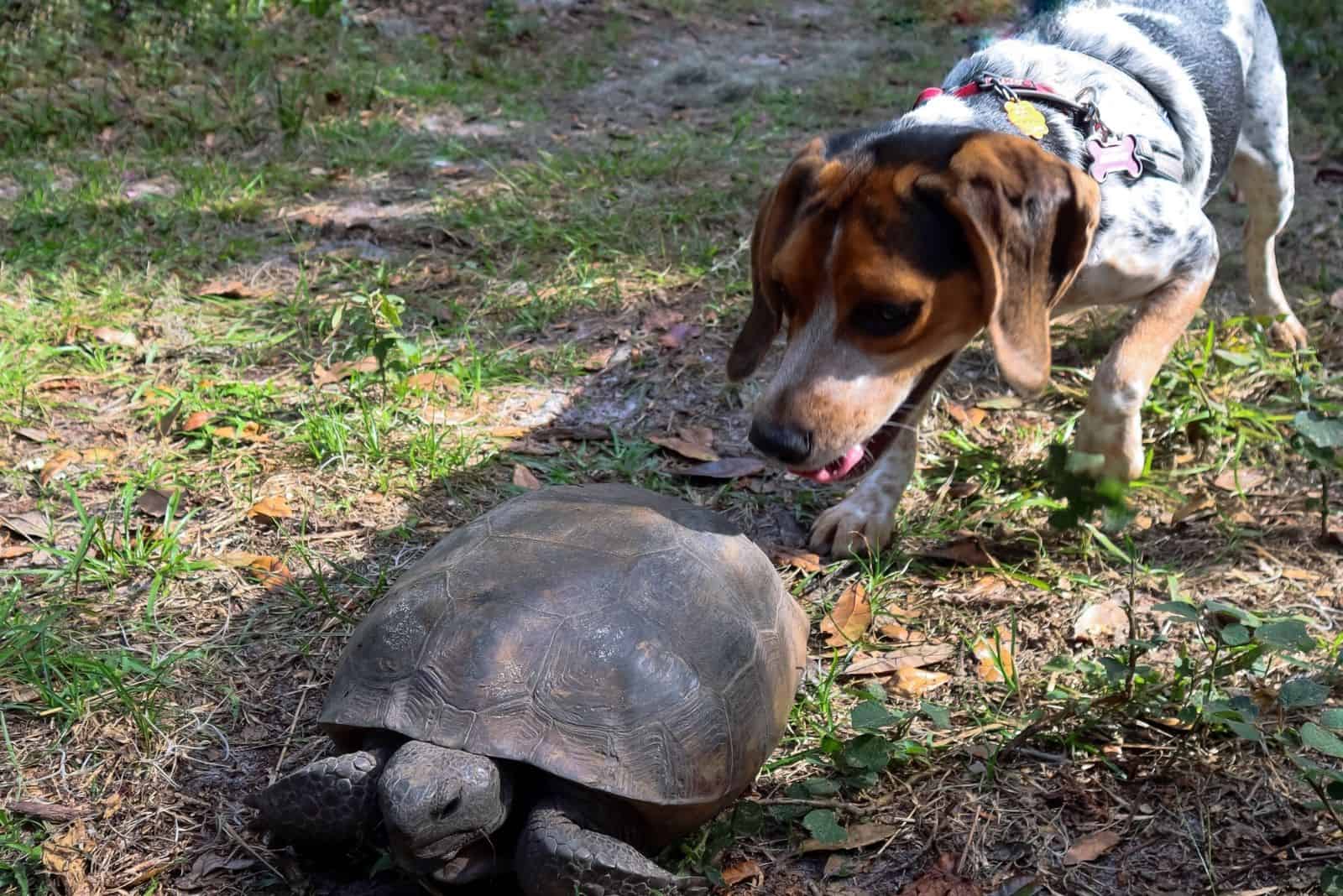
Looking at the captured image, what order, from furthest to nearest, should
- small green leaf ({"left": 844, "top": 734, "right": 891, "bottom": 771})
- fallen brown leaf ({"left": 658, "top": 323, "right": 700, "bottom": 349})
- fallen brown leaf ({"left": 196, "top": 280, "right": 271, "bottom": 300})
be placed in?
fallen brown leaf ({"left": 196, "top": 280, "right": 271, "bottom": 300})
fallen brown leaf ({"left": 658, "top": 323, "right": 700, "bottom": 349})
small green leaf ({"left": 844, "top": 734, "right": 891, "bottom": 771})

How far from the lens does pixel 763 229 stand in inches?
122

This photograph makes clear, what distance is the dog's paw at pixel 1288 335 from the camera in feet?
14.8

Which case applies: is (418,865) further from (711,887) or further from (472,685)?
(711,887)

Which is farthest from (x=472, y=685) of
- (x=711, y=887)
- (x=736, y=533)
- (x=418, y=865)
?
(x=736, y=533)

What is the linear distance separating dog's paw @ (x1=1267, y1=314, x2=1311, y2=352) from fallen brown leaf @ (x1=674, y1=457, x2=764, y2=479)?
2.31 meters

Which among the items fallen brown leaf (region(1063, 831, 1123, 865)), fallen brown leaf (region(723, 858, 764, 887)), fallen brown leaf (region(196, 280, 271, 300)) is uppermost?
fallen brown leaf (region(1063, 831, 1123, 865))

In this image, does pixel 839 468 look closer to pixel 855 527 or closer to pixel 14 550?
pixel 855 527

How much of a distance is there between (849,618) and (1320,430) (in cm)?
133

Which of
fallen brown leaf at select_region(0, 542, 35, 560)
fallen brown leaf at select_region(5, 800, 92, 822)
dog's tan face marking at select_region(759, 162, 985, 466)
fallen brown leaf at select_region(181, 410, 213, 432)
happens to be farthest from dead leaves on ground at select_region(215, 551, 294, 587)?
dog's tan face marking at select_region(759, 162, 985, 466)

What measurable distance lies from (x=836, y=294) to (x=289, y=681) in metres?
1.72

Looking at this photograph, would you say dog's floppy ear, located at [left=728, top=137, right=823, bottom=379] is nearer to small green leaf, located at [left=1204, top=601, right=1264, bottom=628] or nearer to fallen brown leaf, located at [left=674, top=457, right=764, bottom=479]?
fallen brown leaf, located at [left=674, top=457, right=764, bottom=479]

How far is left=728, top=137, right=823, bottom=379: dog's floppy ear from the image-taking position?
9.91ft

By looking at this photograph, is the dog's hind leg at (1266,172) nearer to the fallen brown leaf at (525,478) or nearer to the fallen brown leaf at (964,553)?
the fallen brown leaf at (964,553)

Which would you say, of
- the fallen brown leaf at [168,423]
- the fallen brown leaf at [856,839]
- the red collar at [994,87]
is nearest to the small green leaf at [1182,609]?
the fallen brown leaf at [856,839]
